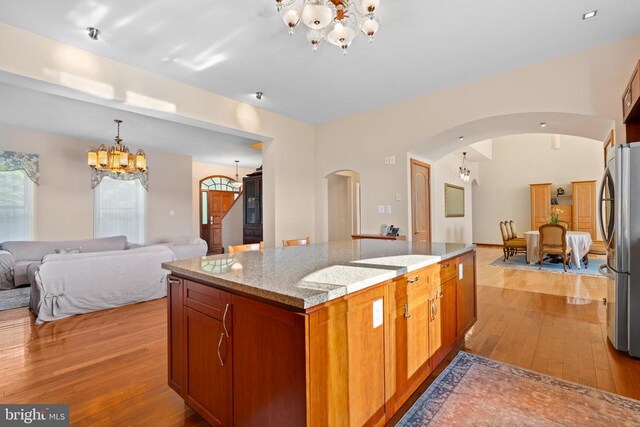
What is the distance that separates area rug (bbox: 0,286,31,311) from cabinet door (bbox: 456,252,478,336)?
5.15 metres

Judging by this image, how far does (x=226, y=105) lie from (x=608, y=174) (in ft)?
14.5

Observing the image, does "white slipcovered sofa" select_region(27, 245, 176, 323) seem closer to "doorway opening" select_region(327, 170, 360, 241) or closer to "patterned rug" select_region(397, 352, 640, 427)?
"patterned rug" select_region(397, 352, 640, 427)

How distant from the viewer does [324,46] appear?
3123 millimetres

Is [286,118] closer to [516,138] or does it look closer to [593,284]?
[593,284]

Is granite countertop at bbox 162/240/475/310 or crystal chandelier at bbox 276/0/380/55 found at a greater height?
crystal chandelier at bbox 276/0/380/55

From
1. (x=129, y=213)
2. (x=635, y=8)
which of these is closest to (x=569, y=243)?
(x=635, y=8)


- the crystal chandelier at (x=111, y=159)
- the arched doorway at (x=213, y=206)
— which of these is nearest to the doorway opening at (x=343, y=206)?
the arched doorway at (x=213, y=206)

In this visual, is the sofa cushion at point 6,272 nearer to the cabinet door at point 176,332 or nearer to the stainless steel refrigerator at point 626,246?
the cabinet door at point 176,332

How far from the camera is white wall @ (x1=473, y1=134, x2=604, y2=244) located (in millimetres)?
8461

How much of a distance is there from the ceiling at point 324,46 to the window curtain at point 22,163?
12.7ft

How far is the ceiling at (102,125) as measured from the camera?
433 cm

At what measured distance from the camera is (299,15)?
2.17 meters

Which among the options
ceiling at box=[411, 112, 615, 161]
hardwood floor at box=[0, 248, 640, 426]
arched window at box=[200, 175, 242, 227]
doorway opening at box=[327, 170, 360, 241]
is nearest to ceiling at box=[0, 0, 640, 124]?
ceiling at box=[411, 112, 615, 161]

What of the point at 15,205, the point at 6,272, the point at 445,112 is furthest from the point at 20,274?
the point at 445,112
